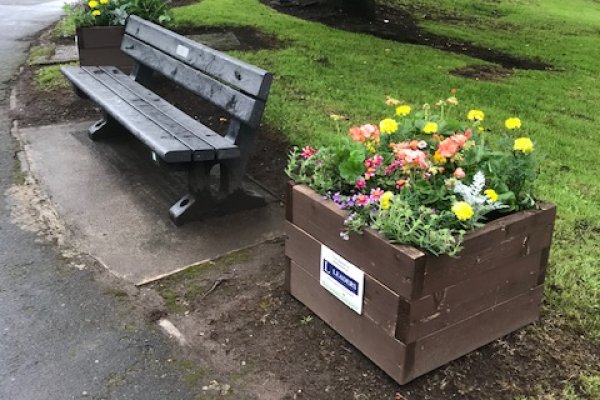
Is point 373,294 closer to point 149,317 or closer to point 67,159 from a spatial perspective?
point 149,317

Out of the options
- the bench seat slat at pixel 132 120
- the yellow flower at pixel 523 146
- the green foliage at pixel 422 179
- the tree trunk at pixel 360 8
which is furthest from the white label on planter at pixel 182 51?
the tree trunk at pixel 360 8

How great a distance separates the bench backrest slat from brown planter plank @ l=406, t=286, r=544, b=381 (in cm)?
179

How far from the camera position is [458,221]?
2.65m

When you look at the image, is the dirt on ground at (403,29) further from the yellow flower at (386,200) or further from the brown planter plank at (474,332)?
the yellow flower at (386,200)

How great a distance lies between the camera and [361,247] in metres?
2.74

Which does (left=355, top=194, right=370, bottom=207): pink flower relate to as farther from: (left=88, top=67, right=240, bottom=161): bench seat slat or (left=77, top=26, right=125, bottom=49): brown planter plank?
(left=77, top=26, right=125, bottom=49): brown planter plank

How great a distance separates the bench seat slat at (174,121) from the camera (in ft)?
12.8

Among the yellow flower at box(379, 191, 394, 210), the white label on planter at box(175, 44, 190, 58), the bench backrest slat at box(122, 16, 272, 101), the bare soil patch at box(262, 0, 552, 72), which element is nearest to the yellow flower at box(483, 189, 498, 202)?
the yellow flower at box(379, 191, 394, 210)

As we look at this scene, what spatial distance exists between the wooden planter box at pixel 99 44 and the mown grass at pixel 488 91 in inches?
66.6

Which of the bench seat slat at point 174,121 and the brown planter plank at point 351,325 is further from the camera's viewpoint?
the bench seat slat at point 174,121

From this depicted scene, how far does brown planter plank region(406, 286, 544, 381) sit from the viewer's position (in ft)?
8.99

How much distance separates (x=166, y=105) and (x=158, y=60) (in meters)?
0.53

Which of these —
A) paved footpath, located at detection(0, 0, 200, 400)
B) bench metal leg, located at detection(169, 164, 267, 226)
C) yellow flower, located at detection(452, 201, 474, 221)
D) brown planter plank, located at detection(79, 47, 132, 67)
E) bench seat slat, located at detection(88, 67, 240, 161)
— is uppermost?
yellow flower, located at detection(452, 201, 474, 221)

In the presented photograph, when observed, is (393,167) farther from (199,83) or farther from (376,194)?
(199,83)
